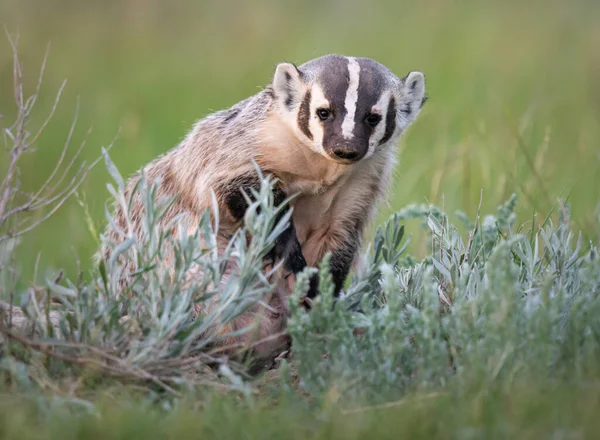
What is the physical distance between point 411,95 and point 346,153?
2.00 feet

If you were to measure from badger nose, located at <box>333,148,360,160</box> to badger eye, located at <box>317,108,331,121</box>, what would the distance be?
0.17 metres

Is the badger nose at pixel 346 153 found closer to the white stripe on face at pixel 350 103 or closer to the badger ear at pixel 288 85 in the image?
the white stripe on face at pixel 350 103

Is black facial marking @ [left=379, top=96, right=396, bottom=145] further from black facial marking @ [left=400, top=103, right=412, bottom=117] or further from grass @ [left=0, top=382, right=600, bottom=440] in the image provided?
grass @ [left=0, top=382, right=600, bottom=440]

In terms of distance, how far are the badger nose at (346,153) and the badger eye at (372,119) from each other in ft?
0.50

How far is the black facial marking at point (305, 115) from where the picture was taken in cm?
348

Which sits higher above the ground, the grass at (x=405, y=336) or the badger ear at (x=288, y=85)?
the badger ear at (x=288, y=85)

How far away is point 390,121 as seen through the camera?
356 cm

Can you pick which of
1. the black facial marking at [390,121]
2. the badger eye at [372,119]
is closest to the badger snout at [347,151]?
the badger eye at [372,119]

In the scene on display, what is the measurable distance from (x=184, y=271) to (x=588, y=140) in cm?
422

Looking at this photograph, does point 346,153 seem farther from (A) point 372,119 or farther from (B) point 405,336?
(B) point 405,336

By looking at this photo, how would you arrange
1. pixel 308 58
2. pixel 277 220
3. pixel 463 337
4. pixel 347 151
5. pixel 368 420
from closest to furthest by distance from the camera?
pixel 368 420 < pixel 463 337 < pixel 347 151 < pixel 277 220 < pixel 308 58

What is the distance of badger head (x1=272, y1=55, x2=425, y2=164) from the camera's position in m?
3.33

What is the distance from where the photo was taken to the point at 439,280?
3.33 metres

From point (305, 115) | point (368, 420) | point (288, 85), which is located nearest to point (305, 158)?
point (305, 115)
